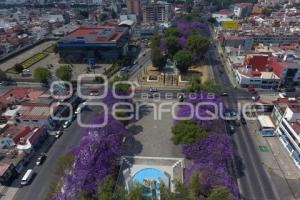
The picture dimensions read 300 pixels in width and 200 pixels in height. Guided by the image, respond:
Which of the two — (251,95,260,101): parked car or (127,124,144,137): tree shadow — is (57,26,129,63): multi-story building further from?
(251,95,260,101): parked car

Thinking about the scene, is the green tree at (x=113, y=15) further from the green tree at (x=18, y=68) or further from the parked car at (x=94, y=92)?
the parked car at (x=94, y=92)

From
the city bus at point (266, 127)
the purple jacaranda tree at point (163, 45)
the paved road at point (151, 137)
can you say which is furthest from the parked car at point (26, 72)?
the city bus at point (266, 127)

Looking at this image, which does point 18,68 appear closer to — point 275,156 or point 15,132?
point 15,132

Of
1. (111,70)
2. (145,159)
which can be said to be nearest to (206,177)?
(145,159)

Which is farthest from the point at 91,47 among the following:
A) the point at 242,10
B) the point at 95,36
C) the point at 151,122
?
the point at 242,10

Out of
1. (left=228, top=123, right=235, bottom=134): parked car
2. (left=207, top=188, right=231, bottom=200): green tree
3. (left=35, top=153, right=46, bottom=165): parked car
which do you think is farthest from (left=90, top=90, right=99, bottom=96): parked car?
(left=207, top=188, right=231, bottom=200): green tree
